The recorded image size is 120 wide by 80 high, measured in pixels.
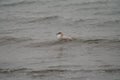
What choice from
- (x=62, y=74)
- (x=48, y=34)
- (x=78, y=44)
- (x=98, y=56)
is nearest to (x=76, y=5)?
(x=48, y=34)

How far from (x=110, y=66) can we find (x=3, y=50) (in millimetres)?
3744

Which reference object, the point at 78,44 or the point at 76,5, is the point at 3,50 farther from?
the point at 76,5

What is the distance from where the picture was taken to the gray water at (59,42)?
28.2ft

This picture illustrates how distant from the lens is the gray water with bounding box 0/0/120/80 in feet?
28.2

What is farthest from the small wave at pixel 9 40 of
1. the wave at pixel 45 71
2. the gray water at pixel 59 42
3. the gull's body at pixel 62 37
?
the wave at pixel 45 71

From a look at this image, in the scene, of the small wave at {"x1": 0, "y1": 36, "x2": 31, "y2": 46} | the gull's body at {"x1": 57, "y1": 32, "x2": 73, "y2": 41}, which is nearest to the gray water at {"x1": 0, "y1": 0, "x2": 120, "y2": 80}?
the small wave at {"x1": 0, "y1": 36, "x2": 31, "y2": 46}

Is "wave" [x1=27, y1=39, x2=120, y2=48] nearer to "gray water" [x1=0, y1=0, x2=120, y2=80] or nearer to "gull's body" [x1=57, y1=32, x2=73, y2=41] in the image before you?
"gray water" [x1=0, y1=0, x2=120, y2=80]

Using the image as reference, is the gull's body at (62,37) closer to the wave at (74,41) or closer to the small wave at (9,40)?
the wave at (74,41)

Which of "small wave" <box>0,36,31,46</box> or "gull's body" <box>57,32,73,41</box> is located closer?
"gull's body" <box>57,32,73,41</box>

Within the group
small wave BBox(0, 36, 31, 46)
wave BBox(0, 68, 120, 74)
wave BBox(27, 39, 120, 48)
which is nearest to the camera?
wave BBox(0, 68, 120, 74)

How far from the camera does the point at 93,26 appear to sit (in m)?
11.9

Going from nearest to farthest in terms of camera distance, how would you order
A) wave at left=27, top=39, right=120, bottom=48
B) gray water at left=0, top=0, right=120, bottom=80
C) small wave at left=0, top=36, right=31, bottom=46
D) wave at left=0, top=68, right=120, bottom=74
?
wave at left=0, top=68, right=120, bottom=74
gray water at left=0, top=0, right=120, bottom=80
wave at left=27, top=39, right=120, bottom=48
small wave at left=0, top=36, right=31, bottom=46

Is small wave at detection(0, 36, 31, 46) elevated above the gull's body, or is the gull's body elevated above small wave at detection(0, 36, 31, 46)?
the gull's body

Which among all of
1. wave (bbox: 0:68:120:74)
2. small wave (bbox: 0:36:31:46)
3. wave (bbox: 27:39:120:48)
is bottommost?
wave (bbox: 0:68:120:74)
